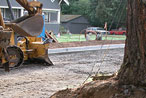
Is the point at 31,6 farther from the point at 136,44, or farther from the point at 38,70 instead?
the point at 136,44

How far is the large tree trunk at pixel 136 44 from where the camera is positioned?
4.19 metres

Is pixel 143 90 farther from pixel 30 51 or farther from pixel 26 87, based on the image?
pixel 30 51

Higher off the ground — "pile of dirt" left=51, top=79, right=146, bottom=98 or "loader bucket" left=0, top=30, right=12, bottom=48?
"loader bucket" left=0, top=30, right=12, bottom=48

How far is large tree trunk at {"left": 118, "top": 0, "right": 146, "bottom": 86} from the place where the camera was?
4188mm

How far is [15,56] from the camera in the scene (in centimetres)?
1041

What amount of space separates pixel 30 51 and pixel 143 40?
7777 mm

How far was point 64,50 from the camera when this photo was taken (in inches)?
630

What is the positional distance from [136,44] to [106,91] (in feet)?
2.58

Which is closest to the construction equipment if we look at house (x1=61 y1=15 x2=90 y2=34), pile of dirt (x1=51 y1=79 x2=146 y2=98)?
pile of dirt (x1=51 y1=79 x2=146 y2=98)

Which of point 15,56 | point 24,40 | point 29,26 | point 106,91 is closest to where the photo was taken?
point 106,91

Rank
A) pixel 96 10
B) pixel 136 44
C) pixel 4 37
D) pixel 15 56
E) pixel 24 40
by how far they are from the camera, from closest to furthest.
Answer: pixel 136 44 < pixel 4 37 < pixel 15 56 < pixel 24 40 < pixel 96 10

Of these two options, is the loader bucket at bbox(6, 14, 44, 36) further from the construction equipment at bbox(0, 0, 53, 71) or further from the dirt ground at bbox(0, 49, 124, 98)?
the dirt ground at bbox(0, 49, 124, 98)

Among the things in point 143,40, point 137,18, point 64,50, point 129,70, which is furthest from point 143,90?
point 64,50

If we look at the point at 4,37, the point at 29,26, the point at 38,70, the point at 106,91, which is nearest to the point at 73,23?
the point at 38,70
